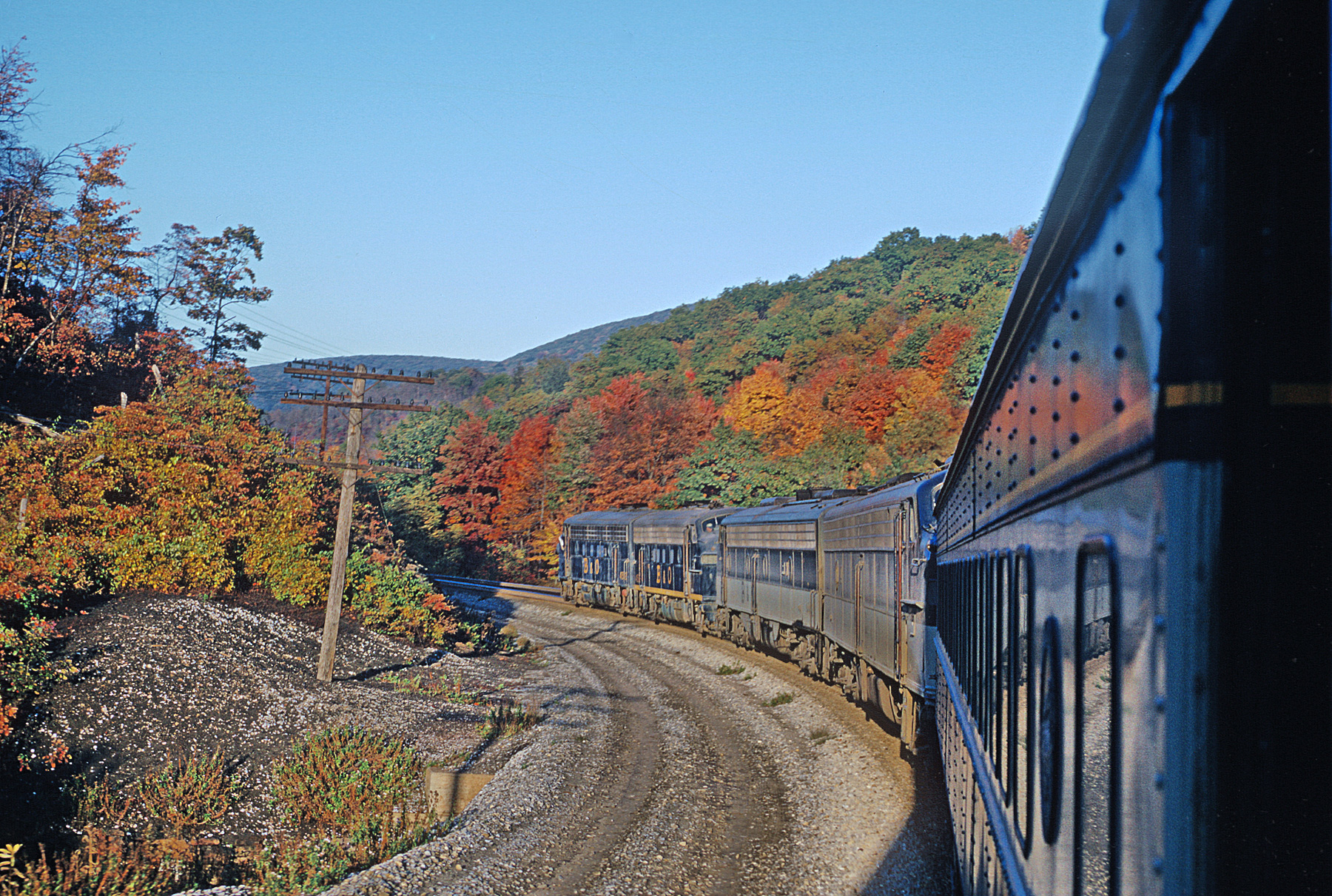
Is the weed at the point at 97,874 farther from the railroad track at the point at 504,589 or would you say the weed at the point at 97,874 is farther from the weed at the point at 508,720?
the railroad track at the point at 504,589

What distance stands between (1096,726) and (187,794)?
50.1 ft

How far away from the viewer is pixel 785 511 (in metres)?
22.0

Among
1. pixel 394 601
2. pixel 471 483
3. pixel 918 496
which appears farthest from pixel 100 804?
pixel 471 483

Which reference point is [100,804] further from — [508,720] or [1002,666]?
[1002,666]

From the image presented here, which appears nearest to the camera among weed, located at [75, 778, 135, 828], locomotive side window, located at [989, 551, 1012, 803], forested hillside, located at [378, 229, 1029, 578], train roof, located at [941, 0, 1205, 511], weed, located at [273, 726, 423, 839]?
train roof, located at [941, 0, 1205, 511]

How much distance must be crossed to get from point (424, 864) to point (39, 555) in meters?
14.5

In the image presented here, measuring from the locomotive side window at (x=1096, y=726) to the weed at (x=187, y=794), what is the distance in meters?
14.1

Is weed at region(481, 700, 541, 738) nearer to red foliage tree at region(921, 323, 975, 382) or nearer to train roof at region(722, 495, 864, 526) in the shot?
train roof at region(722, 495, 864, 526)

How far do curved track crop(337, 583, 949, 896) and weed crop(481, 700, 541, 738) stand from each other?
453mm

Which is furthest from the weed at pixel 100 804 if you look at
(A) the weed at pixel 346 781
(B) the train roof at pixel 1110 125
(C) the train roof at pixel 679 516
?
(C) the train roof at pixel 679 516

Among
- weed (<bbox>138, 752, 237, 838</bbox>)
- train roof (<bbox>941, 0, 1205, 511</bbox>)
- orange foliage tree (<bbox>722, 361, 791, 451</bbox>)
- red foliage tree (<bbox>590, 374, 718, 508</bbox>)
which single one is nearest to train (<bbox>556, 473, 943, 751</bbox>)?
train roof (<bbox>941, 0, 1205, 511</bbox>)

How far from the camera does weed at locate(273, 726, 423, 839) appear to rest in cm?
1371

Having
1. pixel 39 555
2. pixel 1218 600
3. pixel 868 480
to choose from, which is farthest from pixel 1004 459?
pixel 868 480

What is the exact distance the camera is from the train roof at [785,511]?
19125 mm
